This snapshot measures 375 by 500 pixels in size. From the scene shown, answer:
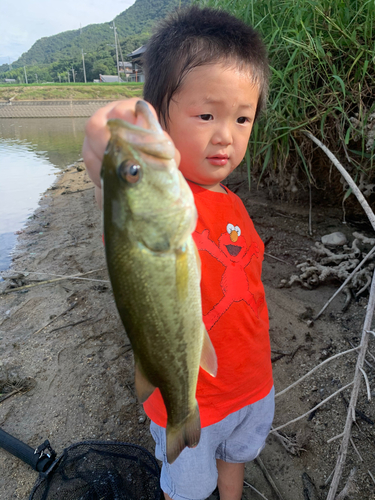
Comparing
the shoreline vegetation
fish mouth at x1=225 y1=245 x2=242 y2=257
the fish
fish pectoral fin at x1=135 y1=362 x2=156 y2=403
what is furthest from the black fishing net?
the shoreline vegetation

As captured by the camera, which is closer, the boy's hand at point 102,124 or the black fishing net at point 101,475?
the boy's hand at point 102,124

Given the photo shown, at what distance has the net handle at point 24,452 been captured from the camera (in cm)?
239

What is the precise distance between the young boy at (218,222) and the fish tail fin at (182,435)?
31 centimetres

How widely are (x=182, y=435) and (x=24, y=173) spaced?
1455 cm

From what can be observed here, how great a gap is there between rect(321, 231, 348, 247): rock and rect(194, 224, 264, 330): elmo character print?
283 cm

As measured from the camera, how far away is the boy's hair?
1.72 meters

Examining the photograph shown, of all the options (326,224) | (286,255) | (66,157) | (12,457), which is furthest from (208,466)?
(66,157)

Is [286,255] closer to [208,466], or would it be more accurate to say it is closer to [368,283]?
[368,283]

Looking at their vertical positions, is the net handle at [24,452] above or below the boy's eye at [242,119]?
below

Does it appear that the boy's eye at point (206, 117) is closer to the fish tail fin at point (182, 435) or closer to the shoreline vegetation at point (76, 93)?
the fish tail fin at point (182, 435)

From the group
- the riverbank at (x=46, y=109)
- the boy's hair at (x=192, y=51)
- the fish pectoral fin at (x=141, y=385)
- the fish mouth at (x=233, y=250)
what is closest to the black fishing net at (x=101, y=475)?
the fish pectoral fin at (x=141, y=385)

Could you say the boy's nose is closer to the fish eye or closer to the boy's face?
the boy's face

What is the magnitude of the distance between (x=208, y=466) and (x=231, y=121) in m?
1.88

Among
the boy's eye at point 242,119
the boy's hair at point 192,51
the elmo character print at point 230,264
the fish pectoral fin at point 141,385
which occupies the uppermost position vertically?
the boy's hair at point 192,51
